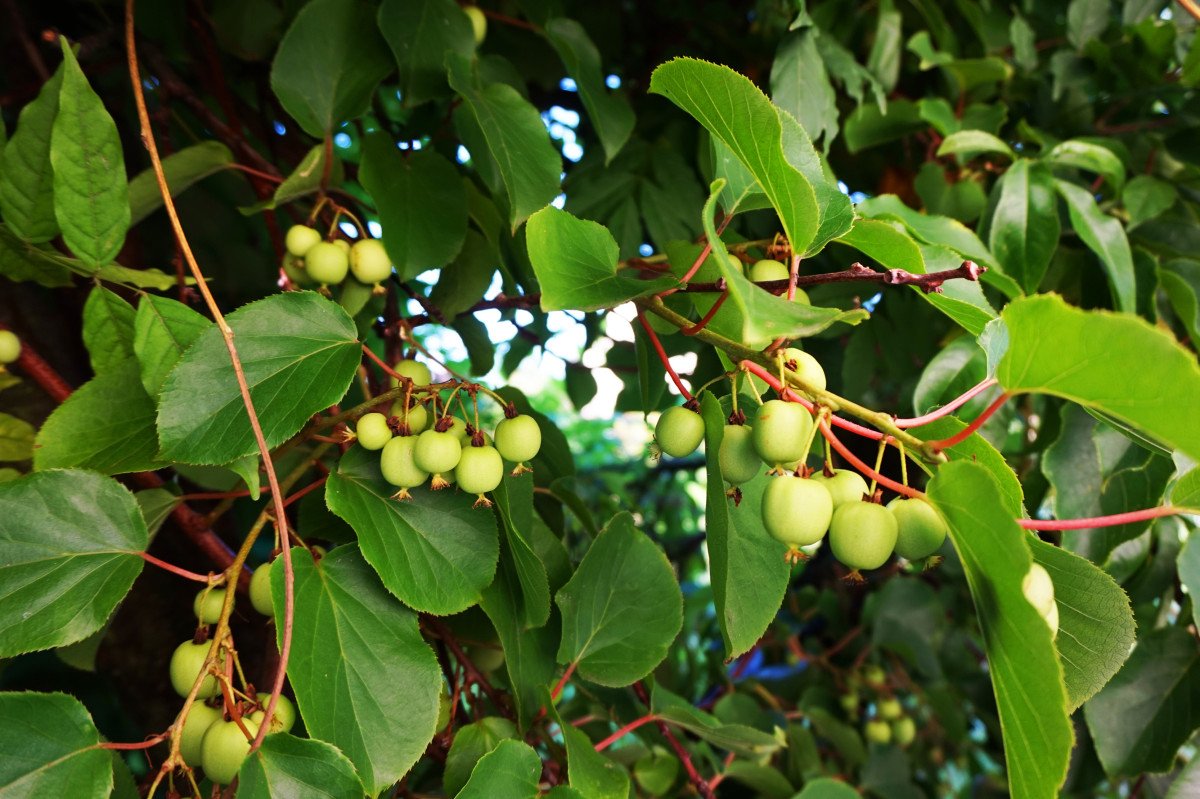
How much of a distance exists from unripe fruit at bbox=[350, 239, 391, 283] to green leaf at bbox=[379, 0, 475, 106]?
0.16 m

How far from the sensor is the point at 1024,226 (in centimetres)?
84

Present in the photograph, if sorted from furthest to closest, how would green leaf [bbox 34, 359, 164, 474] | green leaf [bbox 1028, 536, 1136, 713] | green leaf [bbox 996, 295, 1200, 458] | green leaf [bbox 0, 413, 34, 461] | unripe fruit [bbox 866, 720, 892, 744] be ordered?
unripe fruit [bbox 866, 720, 892, 744] < green leaf [bbox 0, 413, 34, 461] < green leaf [bbox 34, 359, 164, 474] < green leaf [bbox 1028, 536, 1136, 713] < green leaf [bbox 996, 295, 1200, 458]

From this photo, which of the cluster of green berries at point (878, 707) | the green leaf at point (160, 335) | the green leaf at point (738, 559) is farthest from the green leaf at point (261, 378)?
the cluster of green berries at point (878, 707)

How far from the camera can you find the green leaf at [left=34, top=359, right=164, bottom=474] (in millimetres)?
540

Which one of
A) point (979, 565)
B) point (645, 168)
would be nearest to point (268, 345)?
point (979, 565)

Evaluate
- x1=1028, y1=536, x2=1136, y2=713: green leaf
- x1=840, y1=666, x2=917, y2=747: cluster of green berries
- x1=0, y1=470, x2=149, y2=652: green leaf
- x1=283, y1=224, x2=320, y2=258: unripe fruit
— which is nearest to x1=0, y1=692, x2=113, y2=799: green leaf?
x1=0, y1=470, x2=149, y2=652: green leaf

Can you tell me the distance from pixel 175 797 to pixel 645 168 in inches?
33.0

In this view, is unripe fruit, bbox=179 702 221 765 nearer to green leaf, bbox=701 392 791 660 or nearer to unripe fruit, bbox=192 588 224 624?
unripe fruit, bbox=192 588 224 624

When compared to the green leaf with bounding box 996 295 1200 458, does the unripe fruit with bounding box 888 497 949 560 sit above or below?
below

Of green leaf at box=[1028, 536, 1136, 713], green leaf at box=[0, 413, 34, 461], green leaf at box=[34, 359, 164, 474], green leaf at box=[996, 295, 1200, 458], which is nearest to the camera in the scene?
green leaf at box=[996, 295, 1200, 458]

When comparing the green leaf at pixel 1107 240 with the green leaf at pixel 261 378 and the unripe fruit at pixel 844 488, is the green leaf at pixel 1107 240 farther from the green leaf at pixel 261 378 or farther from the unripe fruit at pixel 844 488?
the green leaf at pixel 261 378

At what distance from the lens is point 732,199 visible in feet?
1.86

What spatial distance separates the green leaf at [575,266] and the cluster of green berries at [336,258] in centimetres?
26

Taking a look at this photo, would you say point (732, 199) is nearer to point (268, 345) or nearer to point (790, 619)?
point (268, 345)
